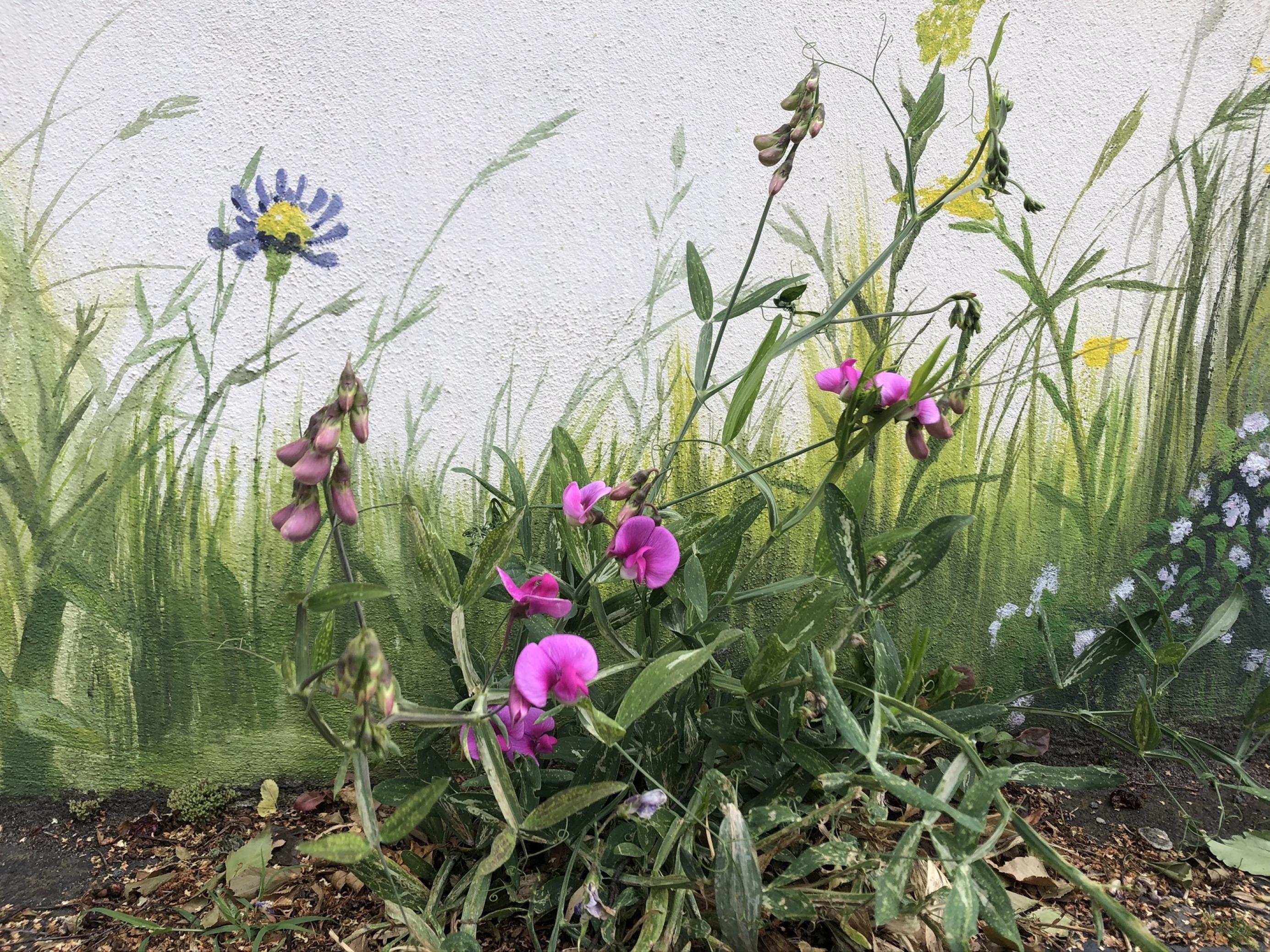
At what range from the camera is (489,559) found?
1.16m

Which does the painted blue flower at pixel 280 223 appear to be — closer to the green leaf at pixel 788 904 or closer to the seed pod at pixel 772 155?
the seed pod at pixel 772 155

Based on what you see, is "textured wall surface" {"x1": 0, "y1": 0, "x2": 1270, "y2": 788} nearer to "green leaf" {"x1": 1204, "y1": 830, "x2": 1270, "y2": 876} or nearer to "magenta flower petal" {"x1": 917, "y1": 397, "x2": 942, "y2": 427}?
"magenta flower petal" {"x1": 917, "y1": 397, "x2": 942, "y2": 427}

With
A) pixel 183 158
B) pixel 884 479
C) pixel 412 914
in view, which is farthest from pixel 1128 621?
pixel 183 158

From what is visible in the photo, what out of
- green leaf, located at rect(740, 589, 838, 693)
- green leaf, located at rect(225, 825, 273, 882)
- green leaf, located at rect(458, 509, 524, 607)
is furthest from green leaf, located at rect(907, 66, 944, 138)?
green leaf, located at rect(225, 825, 273, 882)

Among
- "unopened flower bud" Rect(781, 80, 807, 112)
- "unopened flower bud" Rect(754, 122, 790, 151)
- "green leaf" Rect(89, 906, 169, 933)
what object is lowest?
"green leaf" Rect(89, 906, 169, 933)

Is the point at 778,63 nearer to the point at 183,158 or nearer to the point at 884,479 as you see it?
the point at 884,479

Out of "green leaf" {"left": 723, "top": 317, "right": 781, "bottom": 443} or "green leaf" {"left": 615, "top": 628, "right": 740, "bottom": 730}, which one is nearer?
"green leaf" {"left": 615, "top": 628, "right": 740, "bottom": 730}

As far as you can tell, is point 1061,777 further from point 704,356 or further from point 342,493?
point 342,493

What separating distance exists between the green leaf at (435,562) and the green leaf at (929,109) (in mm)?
928

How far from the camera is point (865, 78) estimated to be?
1.64 m

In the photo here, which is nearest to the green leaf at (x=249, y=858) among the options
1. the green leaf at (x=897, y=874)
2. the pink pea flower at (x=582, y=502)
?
the pink pea flower at (x=582, y=502)

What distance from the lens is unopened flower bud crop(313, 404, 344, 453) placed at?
0.87 metres

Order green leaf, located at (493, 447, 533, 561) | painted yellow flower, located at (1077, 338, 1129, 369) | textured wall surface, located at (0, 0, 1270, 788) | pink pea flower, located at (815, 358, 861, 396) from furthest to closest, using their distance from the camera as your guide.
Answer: painted yellow flower, located at (1077, 338, 1129, 369)
textured wall surface, located at (0, 0, 1270, 788)
green leaf, located at (493, 447, 533, 561)
pink pea flower, located at (815, 358, 861, 396)

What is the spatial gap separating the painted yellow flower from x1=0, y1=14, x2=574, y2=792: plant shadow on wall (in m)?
1.24
